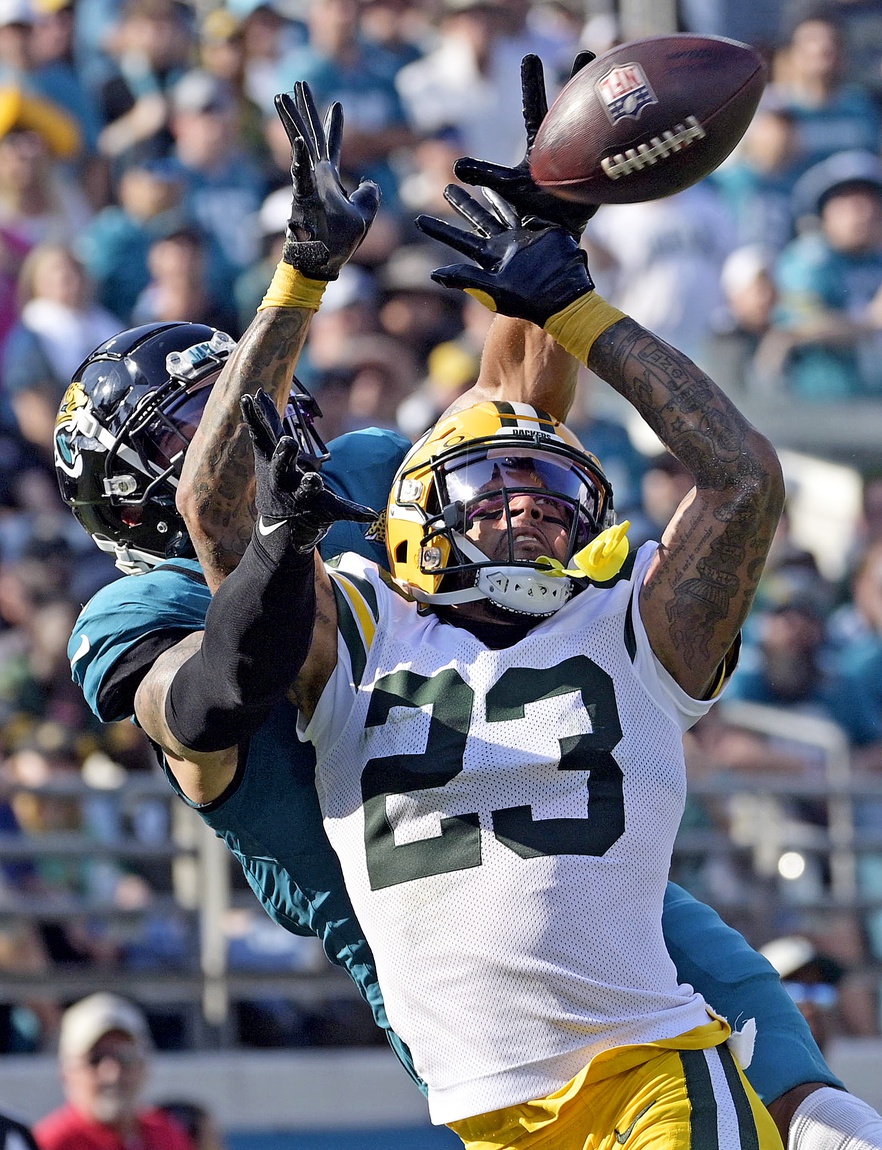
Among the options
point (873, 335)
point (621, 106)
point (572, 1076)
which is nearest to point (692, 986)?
point (572, 1076)

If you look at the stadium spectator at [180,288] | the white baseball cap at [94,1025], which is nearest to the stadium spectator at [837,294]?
the stadium spectator at [180,288]

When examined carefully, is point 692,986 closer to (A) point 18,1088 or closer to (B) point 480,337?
(A) point 18,1088

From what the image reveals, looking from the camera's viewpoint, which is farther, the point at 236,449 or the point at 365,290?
the point at 365,290

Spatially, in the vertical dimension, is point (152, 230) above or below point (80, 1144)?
Answer: above

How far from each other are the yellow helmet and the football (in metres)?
0.44

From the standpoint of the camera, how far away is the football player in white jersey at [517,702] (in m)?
3.19

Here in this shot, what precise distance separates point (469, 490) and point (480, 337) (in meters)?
4.97

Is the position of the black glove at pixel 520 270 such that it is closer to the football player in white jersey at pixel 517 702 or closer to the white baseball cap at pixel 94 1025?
the football player in white jersey at pixel 517 702

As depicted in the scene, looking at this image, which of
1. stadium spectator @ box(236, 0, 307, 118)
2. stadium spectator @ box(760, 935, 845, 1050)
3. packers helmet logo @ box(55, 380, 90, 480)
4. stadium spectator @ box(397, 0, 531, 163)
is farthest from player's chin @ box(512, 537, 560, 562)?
stadium spectator @ box(397, 0, 531, 163)

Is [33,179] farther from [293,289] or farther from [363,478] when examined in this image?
[293,289]

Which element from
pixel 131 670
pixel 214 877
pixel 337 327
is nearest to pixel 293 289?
pixel 131 670

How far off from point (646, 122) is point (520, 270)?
0.35 metres

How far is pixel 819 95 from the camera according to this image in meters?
10.5

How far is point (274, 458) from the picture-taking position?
3139mm
